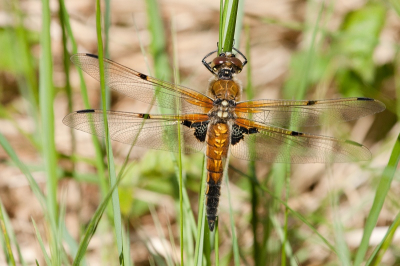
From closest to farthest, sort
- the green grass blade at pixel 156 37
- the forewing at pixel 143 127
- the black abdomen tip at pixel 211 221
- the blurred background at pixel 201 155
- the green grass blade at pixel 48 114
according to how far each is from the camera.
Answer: the green grass blade at pixel 48 114, the black abdomen tip at pixel 211 221, the forewing at pixel 143 127, the green grass blade at pixel 156 37, the blurred background at pixel 201 155

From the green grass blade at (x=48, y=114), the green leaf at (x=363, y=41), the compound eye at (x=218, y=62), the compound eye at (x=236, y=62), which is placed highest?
the green leaf at (x=363, y=41)

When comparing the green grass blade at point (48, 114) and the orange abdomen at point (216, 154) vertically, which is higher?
the orange abdomen at point (216, 154)

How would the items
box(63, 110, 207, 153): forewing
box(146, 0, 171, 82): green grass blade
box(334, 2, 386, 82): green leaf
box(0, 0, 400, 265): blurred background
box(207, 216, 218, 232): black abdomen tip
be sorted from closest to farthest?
box(207, 216, 218, 232): black abdomen tip
box(63, 110, 207, 153): forewing
box(146, 0, 171, 82): green grass blade
box(0, 0, 400, 265): blurred background
box(334, 2, 386, 82): green leaf

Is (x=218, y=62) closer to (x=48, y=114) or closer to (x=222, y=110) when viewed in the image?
(x=222, y=110)

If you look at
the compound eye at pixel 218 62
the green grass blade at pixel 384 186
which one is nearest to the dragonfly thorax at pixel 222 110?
the compound eye at pixel 218 62

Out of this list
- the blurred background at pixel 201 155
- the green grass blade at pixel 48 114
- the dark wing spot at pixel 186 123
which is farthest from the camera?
the blurred background at pixel 201 155

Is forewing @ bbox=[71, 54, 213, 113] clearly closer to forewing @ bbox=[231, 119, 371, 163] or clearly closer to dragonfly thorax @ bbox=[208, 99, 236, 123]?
dragonfly thorax @ bbox=[208, 99, 236, 123]

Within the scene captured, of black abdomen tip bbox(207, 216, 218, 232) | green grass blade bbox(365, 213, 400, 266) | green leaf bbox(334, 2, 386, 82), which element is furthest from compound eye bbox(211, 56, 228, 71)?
green leaf bbox(334, 2, 386, 82)

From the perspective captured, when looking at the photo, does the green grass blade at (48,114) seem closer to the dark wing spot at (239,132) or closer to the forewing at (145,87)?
the forewing at (145,87)
